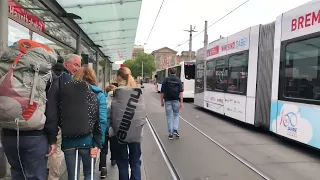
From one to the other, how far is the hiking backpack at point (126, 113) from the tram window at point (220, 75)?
840 cm

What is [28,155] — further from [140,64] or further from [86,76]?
A: [140,64]

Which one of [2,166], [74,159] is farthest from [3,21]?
[74,159]

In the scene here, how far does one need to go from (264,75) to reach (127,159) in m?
5.88

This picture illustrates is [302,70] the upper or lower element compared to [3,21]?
lower

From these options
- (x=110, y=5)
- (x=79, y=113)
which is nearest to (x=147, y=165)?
(x=79, y=113)

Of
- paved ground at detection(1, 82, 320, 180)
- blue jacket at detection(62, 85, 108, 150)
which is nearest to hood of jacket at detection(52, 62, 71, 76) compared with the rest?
blue jacket at detection(62, 85, 108, 150)

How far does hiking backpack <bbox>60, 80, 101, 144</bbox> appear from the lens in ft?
9.71

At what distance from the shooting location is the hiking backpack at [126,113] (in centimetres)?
363

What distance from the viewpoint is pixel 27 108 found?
255cm

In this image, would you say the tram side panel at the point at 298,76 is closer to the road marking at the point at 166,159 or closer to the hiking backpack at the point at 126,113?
the road marking at the point at 166,159

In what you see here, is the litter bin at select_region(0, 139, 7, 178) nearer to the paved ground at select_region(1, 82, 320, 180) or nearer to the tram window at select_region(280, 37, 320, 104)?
the paved ground at select_region(1, 82, 320, 180)

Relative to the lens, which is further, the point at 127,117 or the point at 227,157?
the point at 227,157

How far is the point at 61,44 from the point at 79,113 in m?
8.34

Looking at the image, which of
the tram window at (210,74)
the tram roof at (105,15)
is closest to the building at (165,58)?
the tram window at (210,74)
